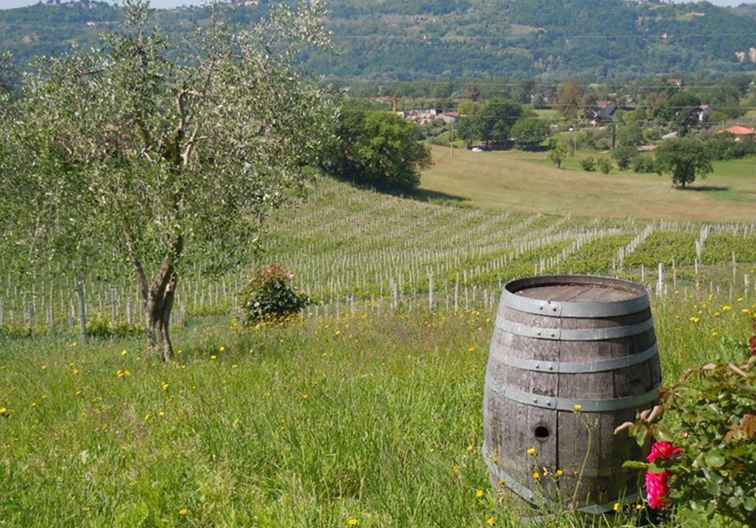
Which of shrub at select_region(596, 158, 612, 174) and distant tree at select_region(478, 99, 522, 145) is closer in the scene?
shrub at select_region(596, 158, 612, 174)

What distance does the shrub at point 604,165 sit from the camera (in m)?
96.9

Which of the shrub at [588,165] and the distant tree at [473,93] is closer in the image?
the shrub at [588,165]

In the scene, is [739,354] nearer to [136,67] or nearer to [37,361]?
[136,67]

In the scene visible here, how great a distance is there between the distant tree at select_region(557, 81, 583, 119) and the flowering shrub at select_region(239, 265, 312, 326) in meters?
134

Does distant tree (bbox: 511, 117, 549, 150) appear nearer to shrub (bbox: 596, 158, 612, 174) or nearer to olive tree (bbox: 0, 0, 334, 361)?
shrub (bbox: 596, 158, 612, 174)

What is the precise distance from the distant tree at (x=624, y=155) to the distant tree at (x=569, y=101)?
134 feet

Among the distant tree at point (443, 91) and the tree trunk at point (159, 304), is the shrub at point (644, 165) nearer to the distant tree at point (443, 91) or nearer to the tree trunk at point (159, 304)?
the tree trunk at point (159, 304)

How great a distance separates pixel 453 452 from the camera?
4410mm

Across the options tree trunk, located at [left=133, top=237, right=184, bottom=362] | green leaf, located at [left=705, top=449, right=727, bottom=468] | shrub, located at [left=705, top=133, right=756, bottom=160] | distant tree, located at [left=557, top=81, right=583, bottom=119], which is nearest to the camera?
green leaf, located at [left=705, top=449, right=727, bottom=468]

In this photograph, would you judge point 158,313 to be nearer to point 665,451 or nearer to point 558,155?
point 665,451

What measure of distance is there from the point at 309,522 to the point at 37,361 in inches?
342

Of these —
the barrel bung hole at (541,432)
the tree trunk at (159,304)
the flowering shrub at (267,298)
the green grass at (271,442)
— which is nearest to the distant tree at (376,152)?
the flowering shrub at (267,298)

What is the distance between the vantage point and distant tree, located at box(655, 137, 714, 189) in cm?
8250

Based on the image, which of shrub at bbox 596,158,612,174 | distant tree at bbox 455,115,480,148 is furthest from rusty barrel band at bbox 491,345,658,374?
distant tree at bbox 455,115,480,148
